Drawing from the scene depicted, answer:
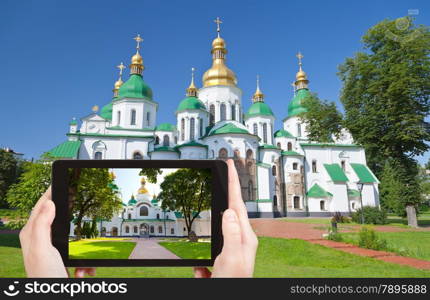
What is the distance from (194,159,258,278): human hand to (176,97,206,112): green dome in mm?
31885

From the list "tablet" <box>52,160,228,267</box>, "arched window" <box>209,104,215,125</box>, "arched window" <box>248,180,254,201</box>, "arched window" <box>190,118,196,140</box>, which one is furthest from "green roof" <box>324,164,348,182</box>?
"tablet" <box>52,160,228,267</box>

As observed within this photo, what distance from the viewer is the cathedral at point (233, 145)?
29922 mm

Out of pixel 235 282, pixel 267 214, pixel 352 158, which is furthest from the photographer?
pixel 352 158

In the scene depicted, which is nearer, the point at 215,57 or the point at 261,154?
the point at 261,154

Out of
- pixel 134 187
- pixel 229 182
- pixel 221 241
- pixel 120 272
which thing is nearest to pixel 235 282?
pixel 221 241

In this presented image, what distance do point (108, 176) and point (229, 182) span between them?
40.8 inches

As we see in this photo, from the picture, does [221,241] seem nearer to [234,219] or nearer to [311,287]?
[234,219]

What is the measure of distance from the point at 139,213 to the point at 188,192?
51cm

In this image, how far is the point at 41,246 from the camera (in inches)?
70.4

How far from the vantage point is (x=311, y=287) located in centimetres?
209

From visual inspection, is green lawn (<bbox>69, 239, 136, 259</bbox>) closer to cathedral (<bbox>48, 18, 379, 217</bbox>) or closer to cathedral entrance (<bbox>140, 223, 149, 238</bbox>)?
cathedral entrance (<bbox>140, 223, 149, 238</bbox>)

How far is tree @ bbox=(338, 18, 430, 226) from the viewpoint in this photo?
1358 centimetres

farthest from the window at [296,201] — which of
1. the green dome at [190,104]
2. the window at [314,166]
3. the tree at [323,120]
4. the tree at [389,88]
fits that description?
the tree at [323,120]

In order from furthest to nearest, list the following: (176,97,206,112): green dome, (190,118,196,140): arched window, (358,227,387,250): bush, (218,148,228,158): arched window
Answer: (176,97,206,112): green dome → (190,118,196,140): arched window → (218,148,228,158): arched window → (358,227,387,250): bush
